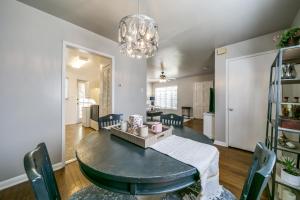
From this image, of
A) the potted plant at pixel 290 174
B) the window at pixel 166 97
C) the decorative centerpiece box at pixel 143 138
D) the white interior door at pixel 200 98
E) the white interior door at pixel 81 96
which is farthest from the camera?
the window at pixel 166 97

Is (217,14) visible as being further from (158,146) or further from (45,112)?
(45,112)

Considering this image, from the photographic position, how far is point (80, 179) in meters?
1.93

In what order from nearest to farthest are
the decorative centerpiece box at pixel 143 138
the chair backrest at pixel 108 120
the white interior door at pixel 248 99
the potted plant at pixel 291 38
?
the decorative centerpiece box at pixel 143 138
the potted plant at pixel 291 38
the chair backrest at pixel 108 120
the white interior door at pixel 248 99

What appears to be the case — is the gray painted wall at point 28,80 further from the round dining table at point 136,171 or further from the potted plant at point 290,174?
the potted plant at point 290,174

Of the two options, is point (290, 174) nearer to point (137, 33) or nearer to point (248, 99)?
point (248, 99)

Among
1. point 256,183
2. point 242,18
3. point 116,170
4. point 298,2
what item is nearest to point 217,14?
point 242,18

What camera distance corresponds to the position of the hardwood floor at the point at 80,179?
1.62 metres

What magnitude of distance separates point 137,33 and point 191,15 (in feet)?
3.53

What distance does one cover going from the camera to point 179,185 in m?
0.81

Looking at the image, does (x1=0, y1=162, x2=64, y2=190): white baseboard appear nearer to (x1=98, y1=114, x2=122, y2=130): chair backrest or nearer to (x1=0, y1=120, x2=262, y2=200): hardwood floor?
(x1=0, y1=120, x2=262, y2=200): hardwood floor

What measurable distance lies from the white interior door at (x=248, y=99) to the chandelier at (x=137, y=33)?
2324 mm

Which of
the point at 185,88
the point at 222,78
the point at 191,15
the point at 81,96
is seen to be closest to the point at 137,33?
the point at 191,15

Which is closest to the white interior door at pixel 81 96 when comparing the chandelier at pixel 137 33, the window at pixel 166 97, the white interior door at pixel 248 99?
the window at pixel 166 97

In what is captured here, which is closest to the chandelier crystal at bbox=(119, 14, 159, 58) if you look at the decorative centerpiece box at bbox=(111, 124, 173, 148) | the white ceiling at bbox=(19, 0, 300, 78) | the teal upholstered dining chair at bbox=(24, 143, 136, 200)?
the white ceiling at bbox=(19, 0, 300, 78)
